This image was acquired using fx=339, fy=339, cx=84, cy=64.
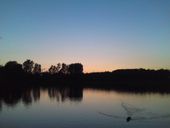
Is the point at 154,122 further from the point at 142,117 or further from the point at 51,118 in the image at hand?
the point at 51,118

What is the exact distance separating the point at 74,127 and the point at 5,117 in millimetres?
9682

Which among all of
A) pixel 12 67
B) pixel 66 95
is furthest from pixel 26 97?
pixel 12 67

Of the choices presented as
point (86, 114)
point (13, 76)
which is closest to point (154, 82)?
point (13, 76)

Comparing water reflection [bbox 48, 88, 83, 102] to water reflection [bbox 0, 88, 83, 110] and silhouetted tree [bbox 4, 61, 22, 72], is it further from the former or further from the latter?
silhouetted tree [bbox 4, 61, 22, 72]

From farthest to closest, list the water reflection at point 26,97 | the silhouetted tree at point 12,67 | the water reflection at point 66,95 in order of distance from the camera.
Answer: the silhouetted tree at point 12,67, the water reflection at point 66,95, the water reflection at point 26,97

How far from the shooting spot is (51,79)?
12181 centimetres

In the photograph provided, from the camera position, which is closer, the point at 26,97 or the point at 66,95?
the point at 26,97

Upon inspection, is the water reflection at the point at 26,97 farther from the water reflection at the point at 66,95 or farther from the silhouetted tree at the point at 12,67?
the silhouetted tree at the point at 12,67

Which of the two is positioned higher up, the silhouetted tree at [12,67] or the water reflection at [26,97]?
the silhouetted tree at [12,67]

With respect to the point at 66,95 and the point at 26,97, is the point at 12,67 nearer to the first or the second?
the point at 66,95

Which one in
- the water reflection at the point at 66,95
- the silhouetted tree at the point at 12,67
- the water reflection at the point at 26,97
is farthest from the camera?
the silhouetted tree at the point at 12,67

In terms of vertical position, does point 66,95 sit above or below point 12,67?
below

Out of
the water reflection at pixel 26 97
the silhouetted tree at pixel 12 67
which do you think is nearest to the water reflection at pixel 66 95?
the water reflection at pixel 26 97

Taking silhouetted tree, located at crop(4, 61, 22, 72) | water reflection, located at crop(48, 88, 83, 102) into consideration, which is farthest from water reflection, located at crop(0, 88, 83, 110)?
silhouetted tree, located at crop(4, 61, 22, 72)
